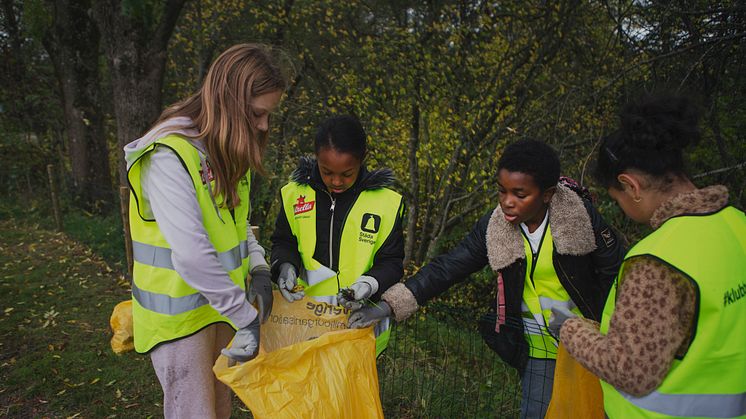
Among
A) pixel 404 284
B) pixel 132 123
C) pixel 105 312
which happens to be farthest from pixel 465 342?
pixel 132 123

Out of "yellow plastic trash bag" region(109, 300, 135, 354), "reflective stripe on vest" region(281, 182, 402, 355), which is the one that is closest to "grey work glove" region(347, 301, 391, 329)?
"reflective stripe on vest" region(281, 182, 402, 355)

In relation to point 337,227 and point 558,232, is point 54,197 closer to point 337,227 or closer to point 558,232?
point 337,227

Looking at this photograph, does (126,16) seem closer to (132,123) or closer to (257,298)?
(132,123)

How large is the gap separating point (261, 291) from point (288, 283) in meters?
0.13

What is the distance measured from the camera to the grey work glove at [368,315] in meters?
2.05

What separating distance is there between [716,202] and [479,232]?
0.95 m

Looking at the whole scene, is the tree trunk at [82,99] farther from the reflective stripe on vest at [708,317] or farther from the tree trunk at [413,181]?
the reflective stripe on vest at [708,317]

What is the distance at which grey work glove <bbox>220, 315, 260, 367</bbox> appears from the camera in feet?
5.60

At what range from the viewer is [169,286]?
5.56ft

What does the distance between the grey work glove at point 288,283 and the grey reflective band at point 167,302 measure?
440 mm

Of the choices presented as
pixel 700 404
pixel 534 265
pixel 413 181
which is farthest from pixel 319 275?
pixel 413 181

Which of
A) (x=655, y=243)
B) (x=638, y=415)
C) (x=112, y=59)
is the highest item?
(x=112, y=59)

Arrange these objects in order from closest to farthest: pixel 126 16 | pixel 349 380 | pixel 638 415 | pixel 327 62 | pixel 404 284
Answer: pixel 638 415 → pixel 349 380 → pixel 404 284 → pixel 126 16 → pixel 327 62

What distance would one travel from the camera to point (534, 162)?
→ 6.26 feet
